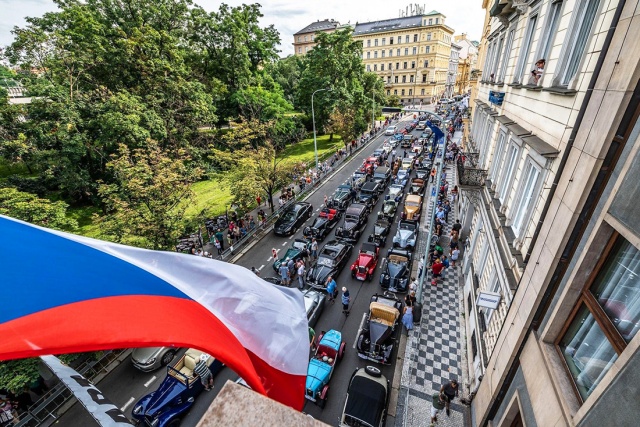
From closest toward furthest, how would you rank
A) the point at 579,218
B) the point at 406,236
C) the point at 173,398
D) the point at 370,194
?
1. the point at 579,218
2. the point at 173,398
3. the point at 406,236
4. the point at 370,194

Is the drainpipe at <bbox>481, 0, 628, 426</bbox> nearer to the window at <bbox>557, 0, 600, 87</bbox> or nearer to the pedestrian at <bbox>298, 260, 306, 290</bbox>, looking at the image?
the window at <bbox>557, 0, 600, 87</bbox>

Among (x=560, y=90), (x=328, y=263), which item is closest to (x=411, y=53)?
(x=328, y=263)

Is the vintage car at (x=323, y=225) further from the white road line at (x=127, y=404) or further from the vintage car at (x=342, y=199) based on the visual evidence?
the white road line at (x=127, y=404)

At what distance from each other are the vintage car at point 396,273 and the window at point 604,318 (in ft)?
31.4

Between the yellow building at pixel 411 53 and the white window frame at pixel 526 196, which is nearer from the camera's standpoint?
the white window frame at pixel 526 196

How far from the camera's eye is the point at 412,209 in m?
20.9

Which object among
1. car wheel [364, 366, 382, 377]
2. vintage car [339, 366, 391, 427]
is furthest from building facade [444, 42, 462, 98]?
vintage car [339, 366, 391, 427]

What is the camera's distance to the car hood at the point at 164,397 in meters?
9.07

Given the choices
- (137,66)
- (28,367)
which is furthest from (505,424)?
(137,66)

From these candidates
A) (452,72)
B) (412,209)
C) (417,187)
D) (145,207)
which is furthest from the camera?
(452,72)

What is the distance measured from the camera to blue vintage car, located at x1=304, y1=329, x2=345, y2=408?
967 cm

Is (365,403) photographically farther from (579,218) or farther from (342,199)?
(342,199)

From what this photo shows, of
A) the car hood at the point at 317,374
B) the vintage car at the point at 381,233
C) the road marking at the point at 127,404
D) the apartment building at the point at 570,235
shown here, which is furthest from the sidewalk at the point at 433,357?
the road marking at the point at 127,404

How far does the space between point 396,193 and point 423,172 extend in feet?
Answer: 19.3
